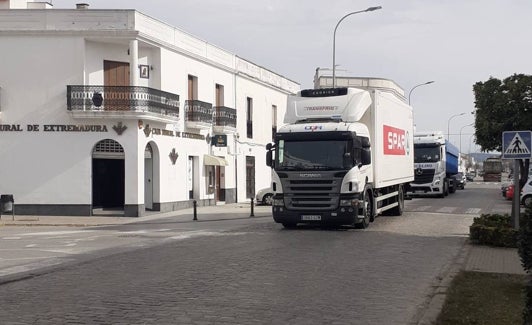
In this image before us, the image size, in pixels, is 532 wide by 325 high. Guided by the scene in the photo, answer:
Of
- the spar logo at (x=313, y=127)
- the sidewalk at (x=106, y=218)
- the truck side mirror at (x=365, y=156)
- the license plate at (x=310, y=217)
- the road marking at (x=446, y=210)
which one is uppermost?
the spar logo at (x=313, y=127)

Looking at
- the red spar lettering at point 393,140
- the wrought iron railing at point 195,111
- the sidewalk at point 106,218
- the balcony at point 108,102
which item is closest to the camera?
the red spar lettering at point 393,140

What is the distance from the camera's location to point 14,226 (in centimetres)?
2436

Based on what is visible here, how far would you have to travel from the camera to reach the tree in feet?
75.8

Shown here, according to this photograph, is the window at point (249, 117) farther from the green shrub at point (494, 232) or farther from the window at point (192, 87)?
the green shrub at point (494, 232)

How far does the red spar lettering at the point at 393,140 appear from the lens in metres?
20.8

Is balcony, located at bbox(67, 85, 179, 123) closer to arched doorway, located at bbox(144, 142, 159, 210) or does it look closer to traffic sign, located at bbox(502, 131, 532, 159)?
arched doorway, located at bbox(144, 142, 159, 210)

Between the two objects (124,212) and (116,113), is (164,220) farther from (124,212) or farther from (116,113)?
(116,113)

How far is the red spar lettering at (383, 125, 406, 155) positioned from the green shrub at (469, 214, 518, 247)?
5074 mm

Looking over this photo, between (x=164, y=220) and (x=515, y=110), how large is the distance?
1433cm


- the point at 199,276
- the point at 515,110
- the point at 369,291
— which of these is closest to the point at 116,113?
the point at 515,110

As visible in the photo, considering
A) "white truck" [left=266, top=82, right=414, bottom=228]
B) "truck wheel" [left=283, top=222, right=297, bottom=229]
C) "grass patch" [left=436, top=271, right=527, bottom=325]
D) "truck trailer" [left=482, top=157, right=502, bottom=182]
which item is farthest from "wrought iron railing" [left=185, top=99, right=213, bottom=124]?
"truck trailer" [left=482, top=157, right=502, bottom=182]

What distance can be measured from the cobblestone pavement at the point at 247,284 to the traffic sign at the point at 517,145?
2.56 m

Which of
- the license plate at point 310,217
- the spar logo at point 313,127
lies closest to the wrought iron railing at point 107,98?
the spar logo at point 313,127

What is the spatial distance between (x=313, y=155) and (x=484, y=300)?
979 cm
